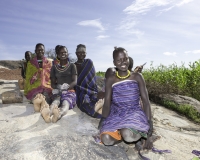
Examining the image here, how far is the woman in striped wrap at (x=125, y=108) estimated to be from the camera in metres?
2.84

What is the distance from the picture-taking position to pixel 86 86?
458 cm

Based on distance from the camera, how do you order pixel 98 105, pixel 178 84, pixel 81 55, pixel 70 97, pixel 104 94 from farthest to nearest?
1. pixel 178 84
2. pixel 81 55
3. pixel 70 97
4. pixel 98 105
5. pixel 104 94

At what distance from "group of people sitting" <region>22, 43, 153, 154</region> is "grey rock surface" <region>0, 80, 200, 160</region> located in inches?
6.1

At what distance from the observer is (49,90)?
180 inches

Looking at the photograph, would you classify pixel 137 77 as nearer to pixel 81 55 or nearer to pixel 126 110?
pixel 126 110

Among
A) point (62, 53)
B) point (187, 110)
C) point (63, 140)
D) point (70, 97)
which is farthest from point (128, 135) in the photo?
point (187, 110)

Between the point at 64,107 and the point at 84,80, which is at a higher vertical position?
the point at 84,80

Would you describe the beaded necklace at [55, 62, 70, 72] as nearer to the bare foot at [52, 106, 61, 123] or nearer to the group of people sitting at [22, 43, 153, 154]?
the group of people sitting at [22, 43, 153, 154]

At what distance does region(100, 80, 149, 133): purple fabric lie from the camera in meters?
2.87

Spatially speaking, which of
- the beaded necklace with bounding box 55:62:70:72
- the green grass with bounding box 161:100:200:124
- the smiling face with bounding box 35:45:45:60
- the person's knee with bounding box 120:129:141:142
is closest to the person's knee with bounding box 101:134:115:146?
the person's knee with bounding box 120:129:141:142

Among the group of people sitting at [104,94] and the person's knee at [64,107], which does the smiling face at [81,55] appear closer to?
the group of people sitting at [104,94]

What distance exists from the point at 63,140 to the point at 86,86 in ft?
5.73

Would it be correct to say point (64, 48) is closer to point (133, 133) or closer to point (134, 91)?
point (134, 91)

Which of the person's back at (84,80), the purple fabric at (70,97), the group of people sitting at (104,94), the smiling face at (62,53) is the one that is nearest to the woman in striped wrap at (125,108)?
the group of people sitting at (104,94)
